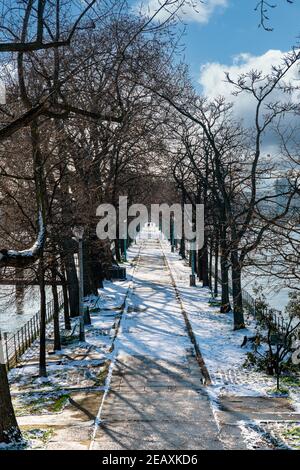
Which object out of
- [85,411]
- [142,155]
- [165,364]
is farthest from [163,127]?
[85,411]

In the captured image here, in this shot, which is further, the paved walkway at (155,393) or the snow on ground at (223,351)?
the snow on ground at (223,351)

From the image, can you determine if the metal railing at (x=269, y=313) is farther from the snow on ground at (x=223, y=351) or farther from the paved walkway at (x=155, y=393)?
the paved walkway at (x=155, y=393)

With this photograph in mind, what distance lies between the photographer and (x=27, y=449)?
7992 mm

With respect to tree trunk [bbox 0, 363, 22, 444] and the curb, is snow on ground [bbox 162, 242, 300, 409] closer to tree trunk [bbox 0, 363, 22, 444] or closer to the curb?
the curb

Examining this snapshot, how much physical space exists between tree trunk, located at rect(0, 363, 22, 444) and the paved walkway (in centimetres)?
129

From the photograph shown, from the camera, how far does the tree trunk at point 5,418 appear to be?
8.20 meters

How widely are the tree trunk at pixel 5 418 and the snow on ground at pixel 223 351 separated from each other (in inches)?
182

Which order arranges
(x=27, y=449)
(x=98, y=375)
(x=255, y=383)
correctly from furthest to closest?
1. (x=98, y=375)
2. (x=255, y=383)
3. (x=27, y=449)

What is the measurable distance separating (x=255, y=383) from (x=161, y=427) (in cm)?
367

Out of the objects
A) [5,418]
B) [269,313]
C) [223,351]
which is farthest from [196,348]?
[5,418]

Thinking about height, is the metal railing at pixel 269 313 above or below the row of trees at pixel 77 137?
below

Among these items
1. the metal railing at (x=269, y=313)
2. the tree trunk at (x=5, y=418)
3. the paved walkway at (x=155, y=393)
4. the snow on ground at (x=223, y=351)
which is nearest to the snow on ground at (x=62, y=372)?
the paved walkway at (x=155, y=393)

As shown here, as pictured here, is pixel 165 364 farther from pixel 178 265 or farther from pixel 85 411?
pixel 178 265

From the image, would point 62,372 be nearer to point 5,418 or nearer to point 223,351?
point 223,351
